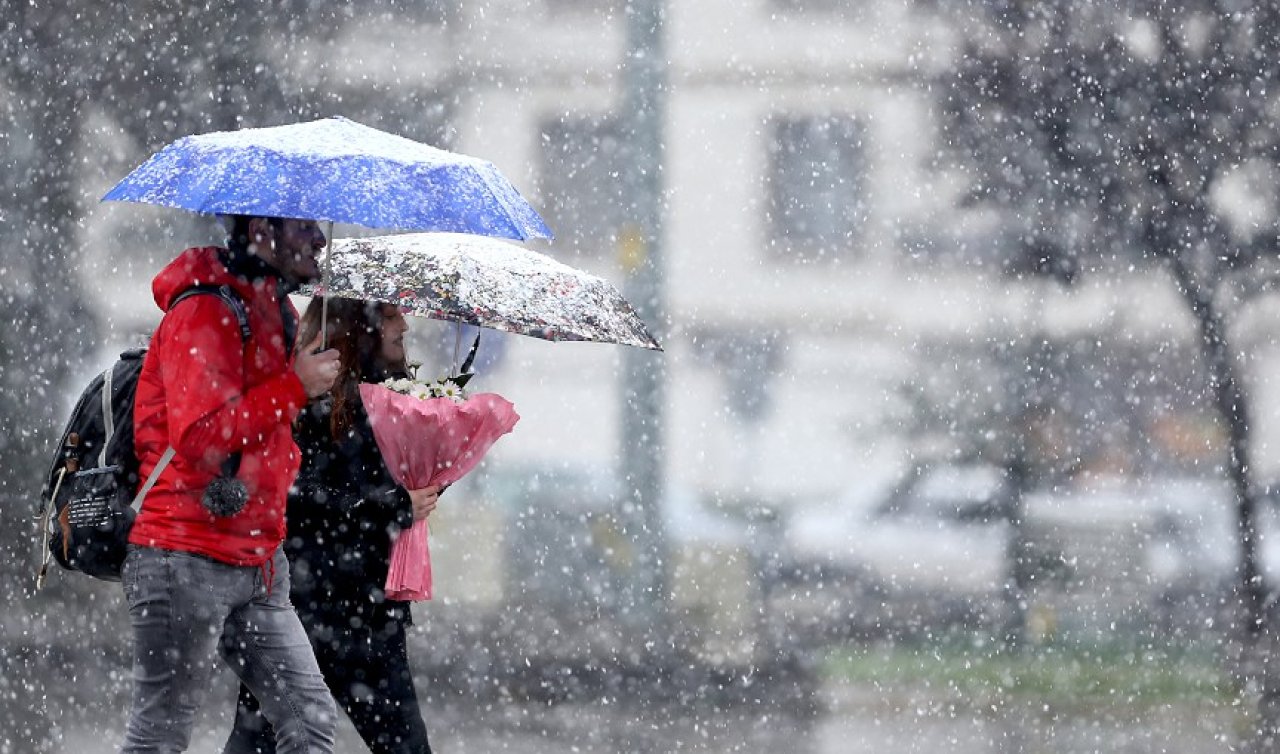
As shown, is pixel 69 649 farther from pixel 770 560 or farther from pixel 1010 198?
pixel 1010 198

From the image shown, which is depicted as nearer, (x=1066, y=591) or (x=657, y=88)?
(x=657, y=88)

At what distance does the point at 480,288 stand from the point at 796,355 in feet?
34.7

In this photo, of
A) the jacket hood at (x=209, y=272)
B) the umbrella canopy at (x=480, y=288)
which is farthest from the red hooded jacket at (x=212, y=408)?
the umbrella canopy at (x=480, y=288)

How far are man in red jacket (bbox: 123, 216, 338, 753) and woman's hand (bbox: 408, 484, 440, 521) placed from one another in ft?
2.14

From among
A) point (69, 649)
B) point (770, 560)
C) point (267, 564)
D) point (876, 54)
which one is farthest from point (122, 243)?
point (267, 564)

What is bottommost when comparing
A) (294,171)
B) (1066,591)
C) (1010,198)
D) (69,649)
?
(294,171)

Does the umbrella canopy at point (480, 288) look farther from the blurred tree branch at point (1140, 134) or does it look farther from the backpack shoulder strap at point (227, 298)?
the blurred tree branch at point (1140, 134)

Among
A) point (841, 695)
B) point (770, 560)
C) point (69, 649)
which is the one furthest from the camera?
point (770, 560)

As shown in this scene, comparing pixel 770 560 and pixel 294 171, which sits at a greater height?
pixel 770 560

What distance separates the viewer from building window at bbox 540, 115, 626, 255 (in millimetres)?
13766

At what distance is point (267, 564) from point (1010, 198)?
764 cm

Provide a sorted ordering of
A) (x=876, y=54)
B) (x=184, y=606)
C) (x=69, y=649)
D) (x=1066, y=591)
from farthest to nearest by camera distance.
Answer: (x=876, y=54) < (x=1066, y=591) < (x=69, y=649) < (x=184, y=606)

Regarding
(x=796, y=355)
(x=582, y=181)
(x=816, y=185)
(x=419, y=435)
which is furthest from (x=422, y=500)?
(x=816, y=185)

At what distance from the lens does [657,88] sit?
1006 cm
